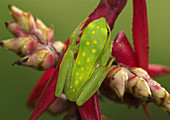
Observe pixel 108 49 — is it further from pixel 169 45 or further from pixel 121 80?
pixel 169 45

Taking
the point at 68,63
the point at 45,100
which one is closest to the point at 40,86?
the point at 68,63

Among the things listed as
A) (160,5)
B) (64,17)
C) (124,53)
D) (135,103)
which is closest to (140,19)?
(124,53)

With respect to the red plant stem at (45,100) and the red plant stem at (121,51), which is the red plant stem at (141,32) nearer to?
the red plant stem at (121,51)

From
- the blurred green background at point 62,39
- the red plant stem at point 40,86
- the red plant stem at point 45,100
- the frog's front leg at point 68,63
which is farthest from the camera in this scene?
the blurred green background at point 62,39

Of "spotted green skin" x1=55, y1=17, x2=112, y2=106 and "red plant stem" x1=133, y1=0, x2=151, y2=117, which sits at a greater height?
"red plant stem" x1=133, y1=0, x2=151, y2=117

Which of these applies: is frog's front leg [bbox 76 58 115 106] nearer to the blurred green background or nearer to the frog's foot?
the frog's foot

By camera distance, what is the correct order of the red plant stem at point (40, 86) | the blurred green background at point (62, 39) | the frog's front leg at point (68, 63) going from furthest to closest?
the blurred green background at point (62, 39), the red plant stem at point (40, 86), the frog's front leg at point (68, 63)

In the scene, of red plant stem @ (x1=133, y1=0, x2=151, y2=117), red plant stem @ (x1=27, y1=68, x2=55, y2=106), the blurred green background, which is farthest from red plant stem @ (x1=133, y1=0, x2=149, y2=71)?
the blurred green background

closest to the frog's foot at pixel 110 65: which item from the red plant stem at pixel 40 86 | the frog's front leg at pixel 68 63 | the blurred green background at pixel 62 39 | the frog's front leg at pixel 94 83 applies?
the frog's front leg at pixel 94 83
